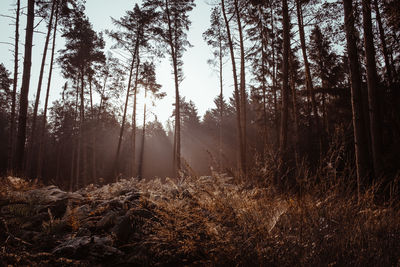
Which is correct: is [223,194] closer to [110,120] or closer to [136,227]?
[136,227]

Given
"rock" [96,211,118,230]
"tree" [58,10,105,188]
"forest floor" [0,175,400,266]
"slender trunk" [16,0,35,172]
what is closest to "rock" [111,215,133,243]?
"forest floor" [0,175,400,266]

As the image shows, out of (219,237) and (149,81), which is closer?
(219,237)

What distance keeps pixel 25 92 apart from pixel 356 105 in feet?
34.2

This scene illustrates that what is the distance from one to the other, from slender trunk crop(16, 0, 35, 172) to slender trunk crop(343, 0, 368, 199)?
9966 millimetres

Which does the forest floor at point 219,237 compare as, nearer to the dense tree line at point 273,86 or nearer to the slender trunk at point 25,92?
the dense tree line at point 273,86

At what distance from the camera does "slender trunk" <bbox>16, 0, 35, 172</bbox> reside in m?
7.54

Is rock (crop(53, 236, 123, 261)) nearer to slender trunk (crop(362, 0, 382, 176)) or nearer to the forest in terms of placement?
the forest

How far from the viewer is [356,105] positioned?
5.02m

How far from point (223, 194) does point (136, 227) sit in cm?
118

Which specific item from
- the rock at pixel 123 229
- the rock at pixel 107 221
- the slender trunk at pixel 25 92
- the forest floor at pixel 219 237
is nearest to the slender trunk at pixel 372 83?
the forest floor at pixel 219 237

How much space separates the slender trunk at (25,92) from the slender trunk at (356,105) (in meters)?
9.97

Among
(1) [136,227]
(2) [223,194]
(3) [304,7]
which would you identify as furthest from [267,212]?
(3) [304,7]

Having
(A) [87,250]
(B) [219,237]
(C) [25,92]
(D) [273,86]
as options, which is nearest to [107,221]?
(A) [87,250]

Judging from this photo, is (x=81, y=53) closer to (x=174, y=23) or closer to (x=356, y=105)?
(x=174, y=23)
